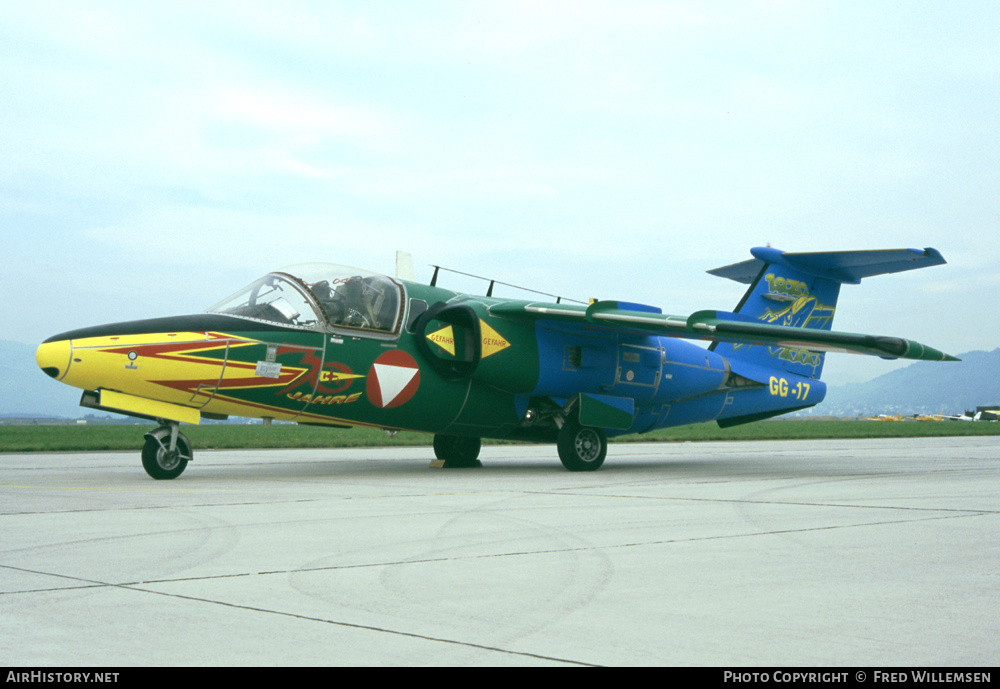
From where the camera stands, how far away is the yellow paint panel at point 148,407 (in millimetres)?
11219

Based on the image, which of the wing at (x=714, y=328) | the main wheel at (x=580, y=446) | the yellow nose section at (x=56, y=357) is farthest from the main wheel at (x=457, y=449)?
the yellow nose section at (x=56, y=357)

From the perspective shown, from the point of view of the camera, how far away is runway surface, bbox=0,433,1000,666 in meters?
3.66

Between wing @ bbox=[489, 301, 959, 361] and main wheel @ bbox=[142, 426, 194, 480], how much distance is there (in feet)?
16.9

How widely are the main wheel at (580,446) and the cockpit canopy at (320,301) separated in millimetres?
3343

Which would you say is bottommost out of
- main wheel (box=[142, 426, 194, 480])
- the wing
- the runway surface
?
main wheel (box=[142, 426, 194, 480])

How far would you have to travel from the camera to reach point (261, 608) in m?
4.34

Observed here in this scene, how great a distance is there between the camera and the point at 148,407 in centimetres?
1148

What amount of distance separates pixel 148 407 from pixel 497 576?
25.4 feet

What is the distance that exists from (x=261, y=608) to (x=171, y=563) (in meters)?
1.56

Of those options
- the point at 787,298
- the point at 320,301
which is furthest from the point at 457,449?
the point at 787,298

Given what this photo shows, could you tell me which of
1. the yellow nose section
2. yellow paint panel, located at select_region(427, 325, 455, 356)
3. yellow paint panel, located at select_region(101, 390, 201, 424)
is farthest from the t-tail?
the yellow nose section

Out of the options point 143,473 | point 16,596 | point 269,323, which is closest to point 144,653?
point 16,596

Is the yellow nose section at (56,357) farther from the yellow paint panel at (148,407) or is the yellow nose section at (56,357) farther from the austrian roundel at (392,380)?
the austrian roundel at (392,380)

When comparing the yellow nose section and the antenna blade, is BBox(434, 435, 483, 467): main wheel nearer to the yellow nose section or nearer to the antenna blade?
the antenna blade
